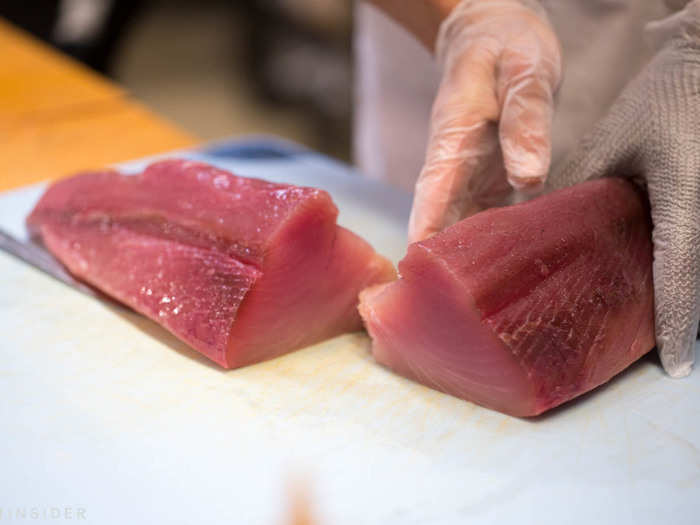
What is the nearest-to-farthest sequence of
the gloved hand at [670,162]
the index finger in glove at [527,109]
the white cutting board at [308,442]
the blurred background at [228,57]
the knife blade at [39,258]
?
the white cutting board at [308,442] < the gloved hand at [670,162] < the index finger in glove at [527,109] < the knife blade at [39,258] < the blurred background at [228,57]

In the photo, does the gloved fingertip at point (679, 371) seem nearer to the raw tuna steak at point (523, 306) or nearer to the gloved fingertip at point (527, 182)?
the raw tuna steak at point (523, 306)

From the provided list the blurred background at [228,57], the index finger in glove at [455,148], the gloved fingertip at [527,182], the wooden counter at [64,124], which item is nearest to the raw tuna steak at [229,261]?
the index finger in glove at [455,148]

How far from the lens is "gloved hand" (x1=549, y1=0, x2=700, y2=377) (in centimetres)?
142

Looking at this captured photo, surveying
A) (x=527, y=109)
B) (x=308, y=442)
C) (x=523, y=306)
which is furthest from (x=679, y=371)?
(x=308, y=442)

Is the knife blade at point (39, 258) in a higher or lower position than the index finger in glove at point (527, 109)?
lower

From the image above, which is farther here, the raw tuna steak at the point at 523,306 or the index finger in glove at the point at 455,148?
the index finger in glove at the point at 455,148

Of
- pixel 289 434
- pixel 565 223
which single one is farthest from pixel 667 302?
pixel 289 434

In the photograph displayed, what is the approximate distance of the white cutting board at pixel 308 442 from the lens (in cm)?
117

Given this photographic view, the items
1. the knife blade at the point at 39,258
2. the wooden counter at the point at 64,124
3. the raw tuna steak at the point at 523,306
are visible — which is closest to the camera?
the raw tuna steak at the point at 523,306

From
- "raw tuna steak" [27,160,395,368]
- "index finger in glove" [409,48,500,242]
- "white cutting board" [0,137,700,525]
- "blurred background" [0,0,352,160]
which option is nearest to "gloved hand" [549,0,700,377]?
"white cutting board" [0,137,700,525]

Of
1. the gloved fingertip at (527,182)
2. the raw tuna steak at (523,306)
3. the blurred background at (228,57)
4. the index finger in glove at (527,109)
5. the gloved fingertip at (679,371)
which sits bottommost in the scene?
the blurred background at (228,57)

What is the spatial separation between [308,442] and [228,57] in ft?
19.1

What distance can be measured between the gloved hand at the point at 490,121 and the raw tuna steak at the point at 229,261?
0.20 metres

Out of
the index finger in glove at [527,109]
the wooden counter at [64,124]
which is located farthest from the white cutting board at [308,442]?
the wooden counter at [64,124]
